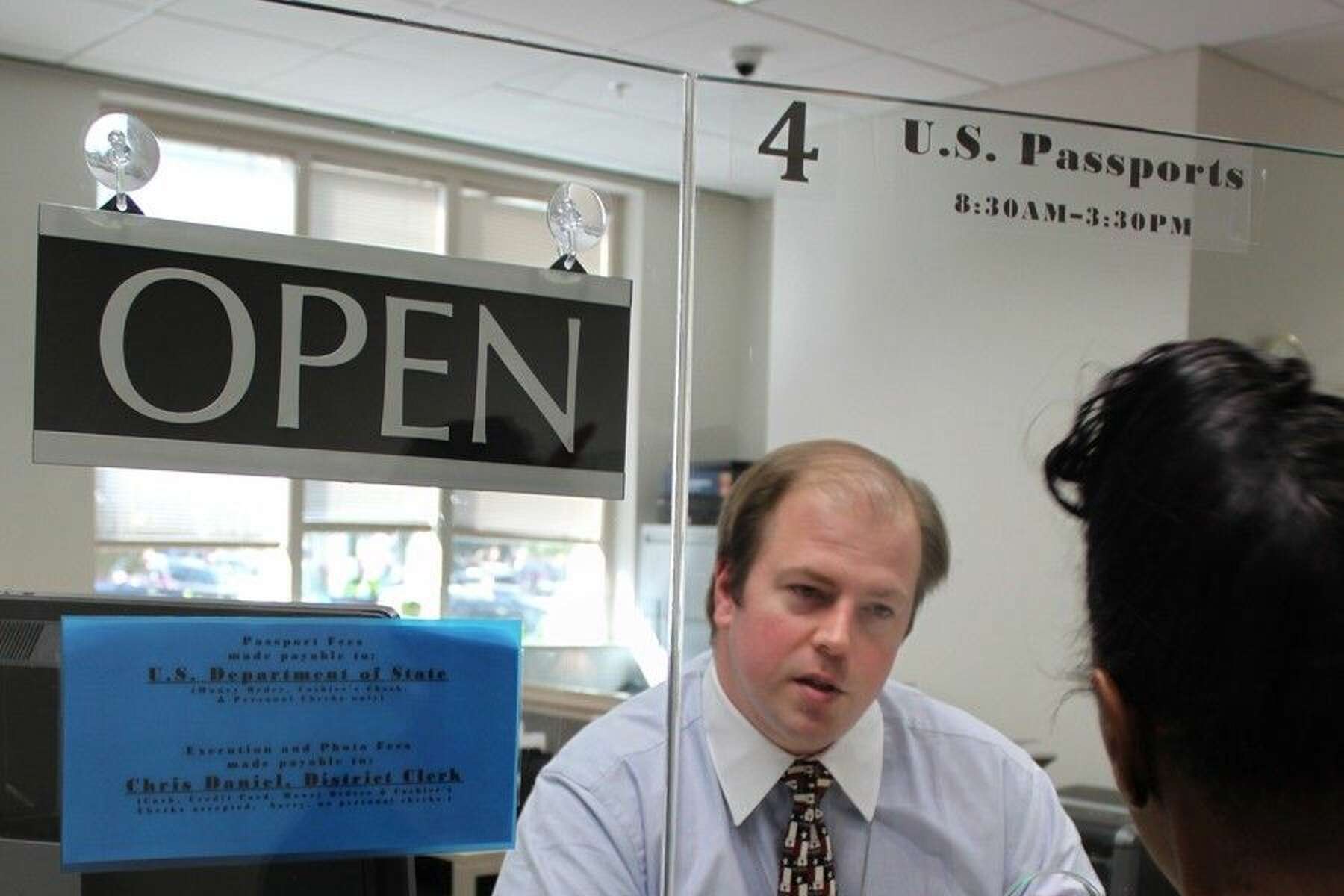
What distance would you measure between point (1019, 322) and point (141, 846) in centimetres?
76

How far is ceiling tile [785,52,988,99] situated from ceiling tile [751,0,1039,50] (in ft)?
0.74

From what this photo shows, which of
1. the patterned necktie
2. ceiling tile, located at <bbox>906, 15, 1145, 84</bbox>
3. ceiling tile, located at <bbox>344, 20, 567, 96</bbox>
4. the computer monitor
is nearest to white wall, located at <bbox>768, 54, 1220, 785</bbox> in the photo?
the patterned necktie

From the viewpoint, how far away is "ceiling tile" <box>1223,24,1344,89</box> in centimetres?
401

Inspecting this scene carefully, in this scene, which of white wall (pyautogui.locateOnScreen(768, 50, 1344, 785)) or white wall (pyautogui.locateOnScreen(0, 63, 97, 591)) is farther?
white wall (pyautogui.locateOnScreen(768, 50, 1344, 785))

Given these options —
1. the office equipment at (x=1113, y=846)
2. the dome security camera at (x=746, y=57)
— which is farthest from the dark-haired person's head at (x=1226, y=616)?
the dome security camera at (x=746, y=57)

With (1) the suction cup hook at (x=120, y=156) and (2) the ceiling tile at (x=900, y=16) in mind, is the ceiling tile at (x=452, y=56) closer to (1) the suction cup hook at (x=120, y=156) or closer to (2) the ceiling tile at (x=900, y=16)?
(1) the suction cup hook at (x=120, y=156)

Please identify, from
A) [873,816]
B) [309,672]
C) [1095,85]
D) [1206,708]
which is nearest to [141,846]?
[309,672]

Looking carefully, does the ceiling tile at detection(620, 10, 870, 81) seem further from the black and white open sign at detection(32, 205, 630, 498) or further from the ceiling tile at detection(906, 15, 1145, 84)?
the black and white open sign at detection(32, 205, 630, 498)

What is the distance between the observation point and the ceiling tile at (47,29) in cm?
76

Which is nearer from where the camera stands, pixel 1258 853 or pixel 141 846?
pixel 1258 853

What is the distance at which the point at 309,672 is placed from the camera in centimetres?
87

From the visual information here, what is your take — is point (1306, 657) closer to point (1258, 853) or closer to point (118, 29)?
point (1258, 853)

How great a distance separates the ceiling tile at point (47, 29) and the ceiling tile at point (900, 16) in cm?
288

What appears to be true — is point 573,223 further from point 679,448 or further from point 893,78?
point 893,78
